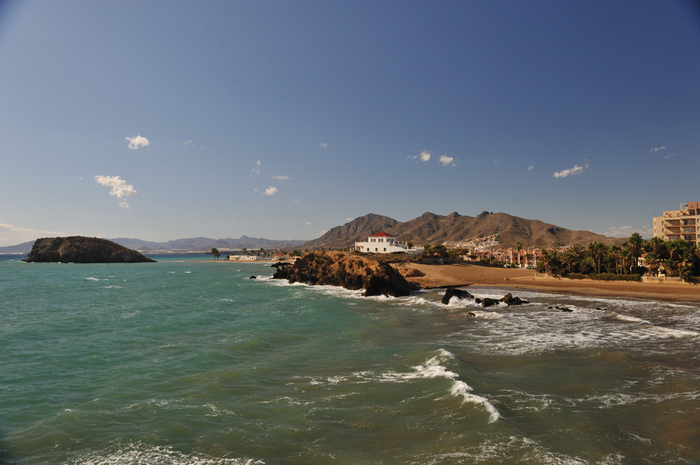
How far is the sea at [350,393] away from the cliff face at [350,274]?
69.0 ft

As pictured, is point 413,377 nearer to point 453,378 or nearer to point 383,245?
point 453,378

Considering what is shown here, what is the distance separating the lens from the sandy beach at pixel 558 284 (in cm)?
4712

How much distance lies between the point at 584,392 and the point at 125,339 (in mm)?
26266

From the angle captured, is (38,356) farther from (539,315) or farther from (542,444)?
(539,315)

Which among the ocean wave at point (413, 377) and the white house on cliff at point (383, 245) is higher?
the white house on cliff at point (383, 245)

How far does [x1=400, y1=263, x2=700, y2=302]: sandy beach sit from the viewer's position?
4712cm

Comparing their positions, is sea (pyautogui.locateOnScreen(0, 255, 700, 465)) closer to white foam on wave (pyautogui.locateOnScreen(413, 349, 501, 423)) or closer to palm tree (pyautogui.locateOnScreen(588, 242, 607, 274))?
white foam on wave (pyautogui.locateOnScreen(413, 349, 501, 423))

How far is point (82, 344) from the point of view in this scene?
21672mm

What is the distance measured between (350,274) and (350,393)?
44.4 m

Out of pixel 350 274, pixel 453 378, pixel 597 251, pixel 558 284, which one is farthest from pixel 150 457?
pixel 597 251

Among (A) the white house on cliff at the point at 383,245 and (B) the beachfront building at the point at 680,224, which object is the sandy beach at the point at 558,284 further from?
(B) the beachfront building at the point at 680,224

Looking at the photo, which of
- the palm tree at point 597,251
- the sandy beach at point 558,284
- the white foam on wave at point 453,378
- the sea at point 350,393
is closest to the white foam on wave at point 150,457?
the sea at point 350,393

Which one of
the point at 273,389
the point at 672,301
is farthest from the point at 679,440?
the point at 672,301

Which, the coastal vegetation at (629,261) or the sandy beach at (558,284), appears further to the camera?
the coastal vegetation at (629,261)
